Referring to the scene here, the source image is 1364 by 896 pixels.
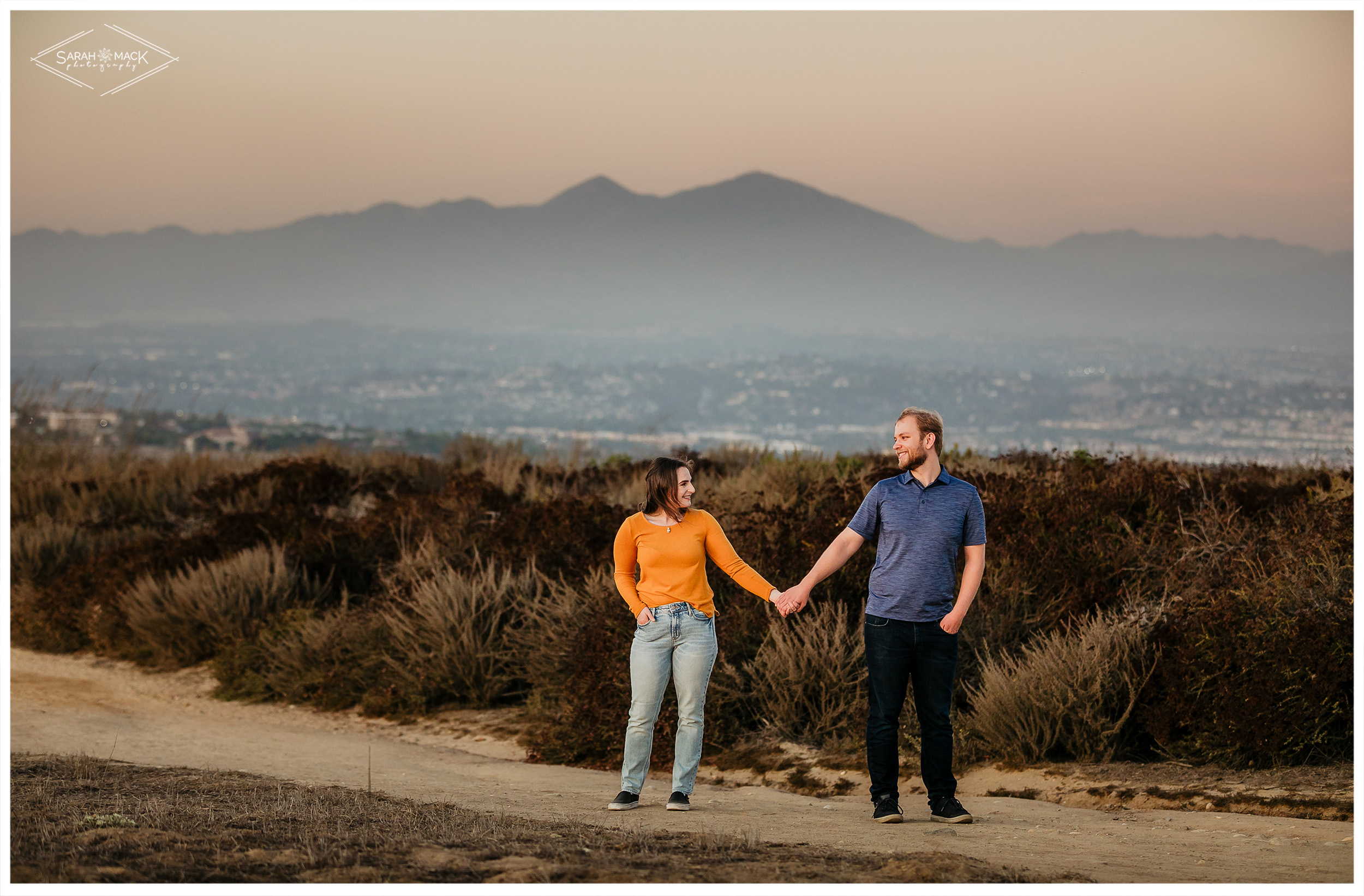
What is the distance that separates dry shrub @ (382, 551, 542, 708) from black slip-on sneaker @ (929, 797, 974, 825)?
181 inches

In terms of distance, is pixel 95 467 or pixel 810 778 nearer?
pixel 810 778

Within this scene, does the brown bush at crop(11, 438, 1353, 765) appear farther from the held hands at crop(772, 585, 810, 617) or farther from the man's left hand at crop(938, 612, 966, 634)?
the held hands at crop(772, 585, 810, 617)

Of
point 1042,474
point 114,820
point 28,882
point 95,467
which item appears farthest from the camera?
point 95,467

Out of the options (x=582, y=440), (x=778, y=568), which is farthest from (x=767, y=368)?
(x=778, y=568)

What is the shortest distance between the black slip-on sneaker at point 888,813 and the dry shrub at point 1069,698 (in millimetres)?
1800

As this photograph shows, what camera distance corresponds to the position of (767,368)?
136 m

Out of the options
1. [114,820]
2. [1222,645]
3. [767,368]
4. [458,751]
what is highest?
[767,368]

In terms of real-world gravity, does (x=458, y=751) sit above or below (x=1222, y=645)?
below

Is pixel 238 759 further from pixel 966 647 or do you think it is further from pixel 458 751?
pixel 966 647

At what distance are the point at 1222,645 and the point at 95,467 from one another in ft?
57.9

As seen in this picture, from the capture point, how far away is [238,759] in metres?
7.65

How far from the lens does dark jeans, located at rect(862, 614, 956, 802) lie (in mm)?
5109

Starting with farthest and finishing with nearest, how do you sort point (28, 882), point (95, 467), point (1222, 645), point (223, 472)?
point (95, 467)
point (223, 472)
point (1222, 645)
point (28, 882)

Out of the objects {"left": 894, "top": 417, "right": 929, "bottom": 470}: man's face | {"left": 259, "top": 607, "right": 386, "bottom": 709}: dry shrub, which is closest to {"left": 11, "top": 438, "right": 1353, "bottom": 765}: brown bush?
{"left": 259, "top": 607, "right": 386, "bottom": 709}: dry shrub
